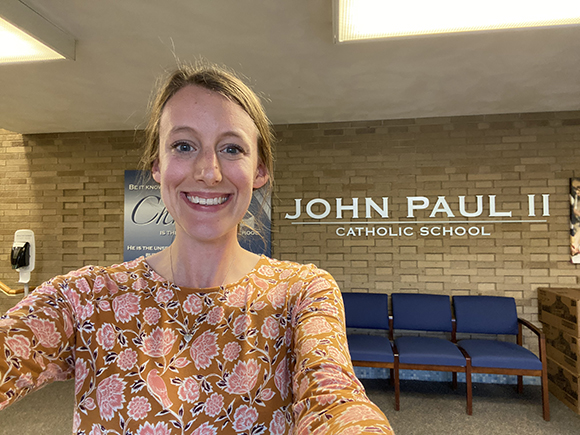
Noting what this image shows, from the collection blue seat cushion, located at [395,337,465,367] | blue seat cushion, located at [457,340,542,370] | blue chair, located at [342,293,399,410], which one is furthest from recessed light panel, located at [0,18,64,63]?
blue seat cushion, located at [457,340,542,370]

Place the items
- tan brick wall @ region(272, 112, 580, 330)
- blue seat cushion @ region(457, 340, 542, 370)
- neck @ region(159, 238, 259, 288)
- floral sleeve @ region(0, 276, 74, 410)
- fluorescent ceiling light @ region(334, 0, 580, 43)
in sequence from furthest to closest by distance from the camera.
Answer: tan brick wall @ region(272, 112, 580, 330), blue seat cushion @ region(457, 340, 542, 370), fluorescent ceiling light @ region(334, 0, 580, 43), neck @ region(159, 238, 259, 288), floral sleeve @ region(0, 276, 74, 410)

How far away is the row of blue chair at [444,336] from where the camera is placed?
3.35m

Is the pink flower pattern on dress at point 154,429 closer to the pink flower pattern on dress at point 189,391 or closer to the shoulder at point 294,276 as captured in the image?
the pink flower pattern on dress at point 189,391

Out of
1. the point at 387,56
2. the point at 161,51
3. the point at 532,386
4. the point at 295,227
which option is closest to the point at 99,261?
the point at 295,227

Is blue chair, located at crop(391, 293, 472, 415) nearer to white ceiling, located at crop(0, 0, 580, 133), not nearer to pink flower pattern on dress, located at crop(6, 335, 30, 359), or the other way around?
white ceiling, located at crop(0, 0, 580, 133)

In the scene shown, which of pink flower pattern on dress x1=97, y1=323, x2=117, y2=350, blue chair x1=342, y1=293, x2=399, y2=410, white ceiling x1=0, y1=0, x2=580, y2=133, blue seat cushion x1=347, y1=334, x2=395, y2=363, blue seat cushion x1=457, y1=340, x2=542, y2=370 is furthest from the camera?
blue chair x1=342, y1=293, x2=399, y2=410

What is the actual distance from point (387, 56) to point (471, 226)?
2.55 m

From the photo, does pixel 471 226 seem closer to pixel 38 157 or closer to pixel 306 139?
pixel 306 139

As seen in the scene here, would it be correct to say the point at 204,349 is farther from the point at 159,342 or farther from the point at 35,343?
the point at 35,343

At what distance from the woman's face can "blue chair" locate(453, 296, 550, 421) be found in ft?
11.3

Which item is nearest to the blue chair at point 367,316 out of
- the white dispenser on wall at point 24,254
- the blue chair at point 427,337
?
the blue chair at point 427,337

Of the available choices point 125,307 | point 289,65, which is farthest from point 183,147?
point 289,65

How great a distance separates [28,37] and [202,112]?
8.18ft

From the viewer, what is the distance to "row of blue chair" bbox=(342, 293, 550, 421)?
11.0 feet
